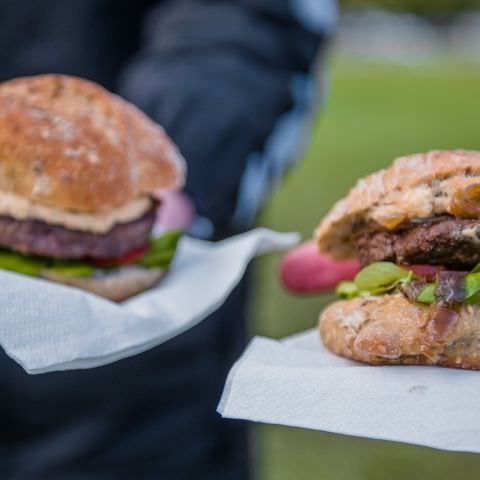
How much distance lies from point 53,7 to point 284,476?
2.63 metres

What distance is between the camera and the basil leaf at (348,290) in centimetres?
211

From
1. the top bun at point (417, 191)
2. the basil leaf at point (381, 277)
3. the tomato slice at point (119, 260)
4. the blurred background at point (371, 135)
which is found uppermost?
the top bun at point (417, 191)

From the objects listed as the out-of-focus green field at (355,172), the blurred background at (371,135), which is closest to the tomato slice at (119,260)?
the out-of-focus green field at (355,172)

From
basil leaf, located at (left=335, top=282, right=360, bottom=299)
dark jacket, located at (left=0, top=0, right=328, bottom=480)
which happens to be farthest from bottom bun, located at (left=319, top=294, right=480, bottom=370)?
dark jacket, located at (left=0, top=0, right=328, bottom=480)

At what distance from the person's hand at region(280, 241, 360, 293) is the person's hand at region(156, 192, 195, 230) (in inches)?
23.9

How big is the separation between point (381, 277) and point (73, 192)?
0.88 m

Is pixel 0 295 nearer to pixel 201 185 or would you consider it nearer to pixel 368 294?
pixel 368 294

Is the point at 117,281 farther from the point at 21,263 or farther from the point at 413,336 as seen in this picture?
the point at 413,336

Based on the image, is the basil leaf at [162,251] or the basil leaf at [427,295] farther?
the basil leaf at [162,251]

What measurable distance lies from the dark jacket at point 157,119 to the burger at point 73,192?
2.92 ft

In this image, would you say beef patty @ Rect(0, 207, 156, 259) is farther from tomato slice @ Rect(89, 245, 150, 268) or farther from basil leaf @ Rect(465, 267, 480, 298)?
basil leaf @ Rect(465, 267, 480, 298)

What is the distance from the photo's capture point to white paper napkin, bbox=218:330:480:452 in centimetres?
175

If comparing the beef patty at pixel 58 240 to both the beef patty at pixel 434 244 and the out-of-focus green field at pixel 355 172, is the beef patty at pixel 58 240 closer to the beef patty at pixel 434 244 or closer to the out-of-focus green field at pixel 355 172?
the beef patty at pixel 434 244

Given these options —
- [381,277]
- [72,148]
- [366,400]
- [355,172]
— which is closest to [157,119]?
[72,148]
